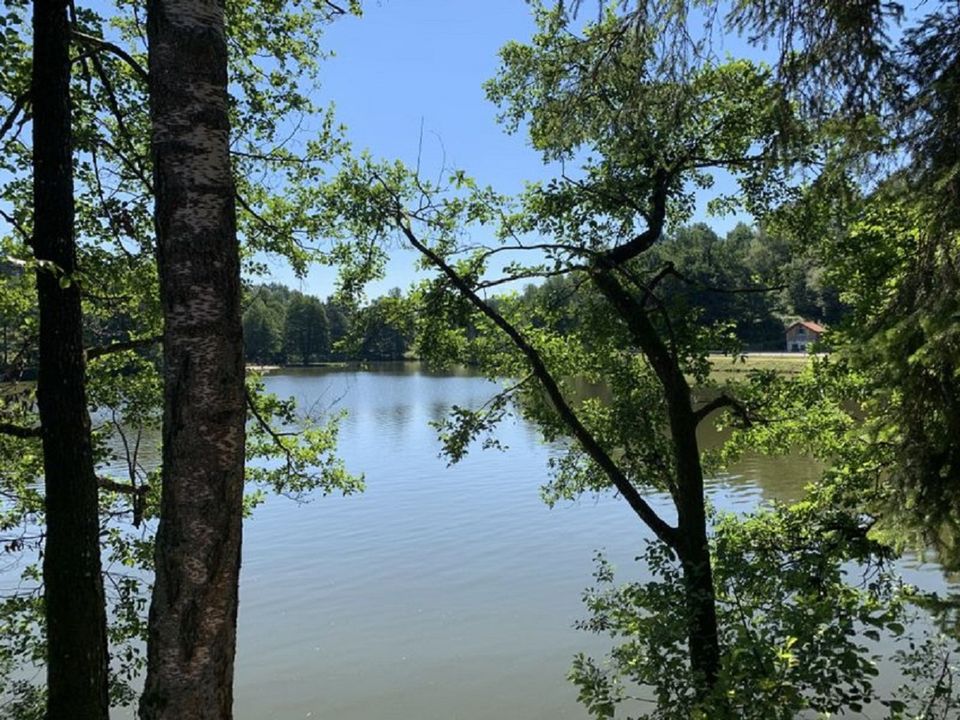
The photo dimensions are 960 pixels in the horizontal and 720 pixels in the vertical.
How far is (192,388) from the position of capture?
2.36 meters

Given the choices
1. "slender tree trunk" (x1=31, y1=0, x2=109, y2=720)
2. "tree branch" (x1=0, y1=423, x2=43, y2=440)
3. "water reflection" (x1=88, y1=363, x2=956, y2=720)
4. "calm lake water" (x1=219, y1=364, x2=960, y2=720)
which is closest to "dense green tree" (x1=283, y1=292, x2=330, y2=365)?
"water reflection" (x1=88, y1=363, x2=956, y2=720)

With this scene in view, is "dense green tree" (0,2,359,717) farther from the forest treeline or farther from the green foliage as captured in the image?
the green foliage

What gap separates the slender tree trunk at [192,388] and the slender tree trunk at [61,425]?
2.10 metres

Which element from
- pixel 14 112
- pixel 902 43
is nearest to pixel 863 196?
pixel 902 43

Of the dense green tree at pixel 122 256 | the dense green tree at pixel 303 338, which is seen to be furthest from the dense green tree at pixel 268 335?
the dense green tree at pixel 122 256

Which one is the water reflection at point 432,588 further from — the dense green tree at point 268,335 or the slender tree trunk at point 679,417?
the dense green tree at point 268,335

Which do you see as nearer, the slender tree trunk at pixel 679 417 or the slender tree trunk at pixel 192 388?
the slender tree trunk at pixel 192 388

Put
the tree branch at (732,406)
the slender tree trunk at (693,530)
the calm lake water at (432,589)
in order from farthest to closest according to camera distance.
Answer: the calm lake water at (432,589) → the tree branch at (732,406) → the slender tree trunk at (693,530)

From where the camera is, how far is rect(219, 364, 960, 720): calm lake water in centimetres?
959

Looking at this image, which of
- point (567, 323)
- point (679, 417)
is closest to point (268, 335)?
point (567, 323)

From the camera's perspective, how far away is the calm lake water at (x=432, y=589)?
9.59 m

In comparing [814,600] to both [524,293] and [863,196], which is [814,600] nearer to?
[863,196]

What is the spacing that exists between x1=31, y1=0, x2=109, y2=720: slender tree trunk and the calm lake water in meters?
4.16

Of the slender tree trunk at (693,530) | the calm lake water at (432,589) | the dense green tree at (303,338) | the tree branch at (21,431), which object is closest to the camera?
the tree branch at (21,431)
